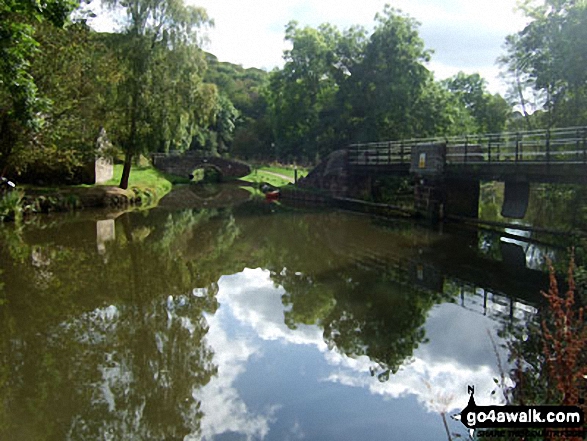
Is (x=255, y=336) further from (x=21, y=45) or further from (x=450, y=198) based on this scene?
(x=450, y=198)

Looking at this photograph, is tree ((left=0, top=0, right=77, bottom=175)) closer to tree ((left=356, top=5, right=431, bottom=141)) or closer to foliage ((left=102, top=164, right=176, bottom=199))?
foliage ((left=102, top=164, right=176, bottom=199))

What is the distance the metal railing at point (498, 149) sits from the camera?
15.7 meters

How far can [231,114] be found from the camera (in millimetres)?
69750

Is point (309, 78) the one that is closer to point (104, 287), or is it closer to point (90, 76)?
point (90, 76)

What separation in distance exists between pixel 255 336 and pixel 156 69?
22.7 metres

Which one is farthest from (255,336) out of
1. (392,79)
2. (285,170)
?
(285,170)

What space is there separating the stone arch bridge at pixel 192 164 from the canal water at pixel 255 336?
3314 centimetres

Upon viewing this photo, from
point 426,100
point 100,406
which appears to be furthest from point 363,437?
point 426,100

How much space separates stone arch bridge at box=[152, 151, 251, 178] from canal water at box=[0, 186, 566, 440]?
1305 inches

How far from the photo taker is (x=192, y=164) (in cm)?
4934

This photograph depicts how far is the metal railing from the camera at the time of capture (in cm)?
1566

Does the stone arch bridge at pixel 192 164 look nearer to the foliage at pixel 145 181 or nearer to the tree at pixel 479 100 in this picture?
the foliage at pixel 145 181

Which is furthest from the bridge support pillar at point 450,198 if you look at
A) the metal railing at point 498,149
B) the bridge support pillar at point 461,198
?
the metal railing at point 498,149

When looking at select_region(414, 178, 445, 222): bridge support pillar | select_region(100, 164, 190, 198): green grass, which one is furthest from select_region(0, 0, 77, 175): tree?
select_region(100, 164, 190, 198): green grass
